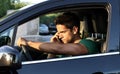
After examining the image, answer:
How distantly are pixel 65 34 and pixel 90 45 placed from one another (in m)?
0.33

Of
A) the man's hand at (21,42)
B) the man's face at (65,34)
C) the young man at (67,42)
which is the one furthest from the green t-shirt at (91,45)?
the man's hand at (21,42)

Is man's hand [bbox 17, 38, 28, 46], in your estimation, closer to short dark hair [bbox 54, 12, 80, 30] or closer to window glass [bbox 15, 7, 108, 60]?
window glass [bbox 15, 7, 108, 60]

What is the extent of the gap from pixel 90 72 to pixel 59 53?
1.24ft

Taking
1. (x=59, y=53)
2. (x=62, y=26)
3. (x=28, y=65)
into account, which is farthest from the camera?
(x=62, y=26)

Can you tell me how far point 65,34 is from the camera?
4203 mm

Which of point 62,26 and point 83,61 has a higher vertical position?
point 62,26

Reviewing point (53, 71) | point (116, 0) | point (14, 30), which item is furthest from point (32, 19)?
point (116, 0)

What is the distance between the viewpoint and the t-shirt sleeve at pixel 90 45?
12.9 feet

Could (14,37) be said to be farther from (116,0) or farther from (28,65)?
(116,0)

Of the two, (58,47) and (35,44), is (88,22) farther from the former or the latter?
(35,44)

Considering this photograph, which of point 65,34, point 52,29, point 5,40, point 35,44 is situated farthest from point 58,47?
point 52,29

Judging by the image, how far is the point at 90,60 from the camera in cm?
371

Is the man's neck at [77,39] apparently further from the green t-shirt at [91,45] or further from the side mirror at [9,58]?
the side mirror at [9,58]

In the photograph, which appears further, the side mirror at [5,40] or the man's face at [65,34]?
the man's face at [65,34]
